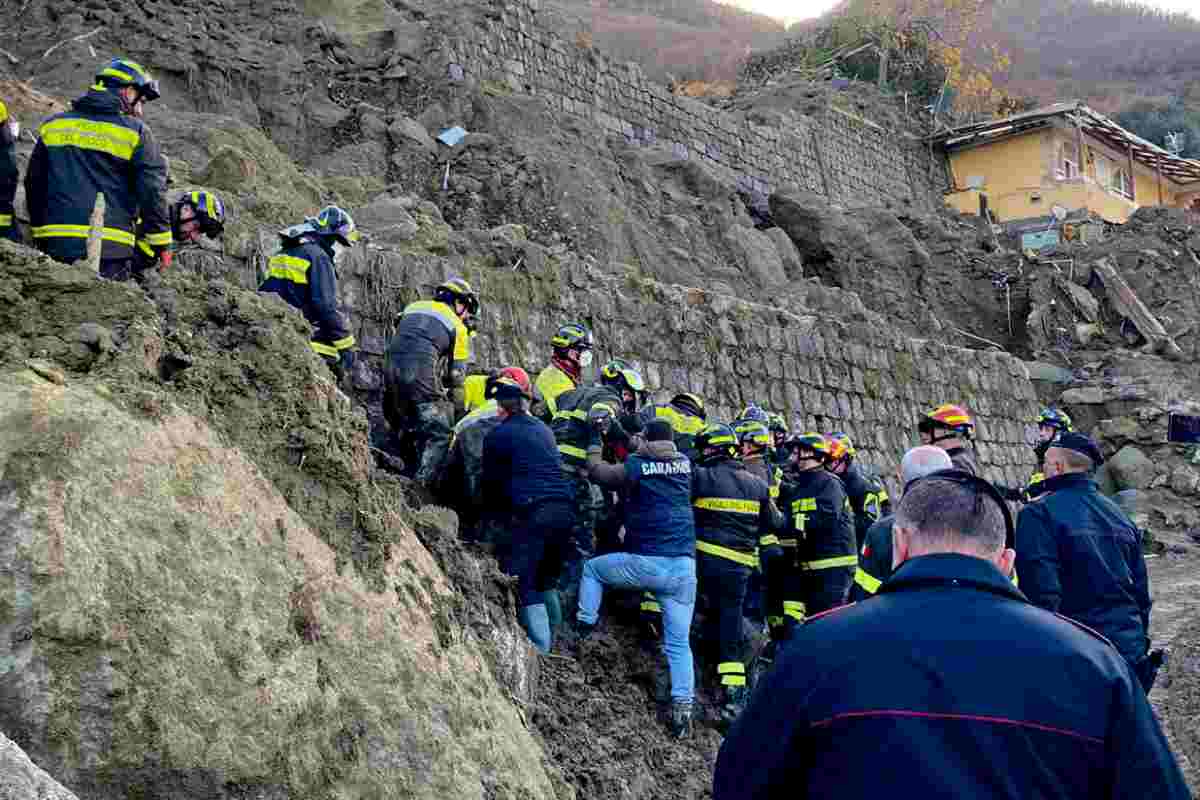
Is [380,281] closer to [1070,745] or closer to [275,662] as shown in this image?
[275,662]

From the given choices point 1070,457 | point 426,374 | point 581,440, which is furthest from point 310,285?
point 1070,457

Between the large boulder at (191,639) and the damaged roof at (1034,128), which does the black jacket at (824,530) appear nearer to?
the large boulder at (191,639)

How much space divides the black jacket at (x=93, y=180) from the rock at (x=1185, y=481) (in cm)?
1632

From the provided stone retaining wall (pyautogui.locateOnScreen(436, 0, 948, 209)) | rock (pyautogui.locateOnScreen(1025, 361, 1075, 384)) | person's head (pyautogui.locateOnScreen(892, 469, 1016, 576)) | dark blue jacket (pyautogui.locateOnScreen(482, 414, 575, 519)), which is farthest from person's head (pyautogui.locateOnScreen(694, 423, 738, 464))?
Answer: rock (pyautogui.locateOnScreen(1025, 361, 1075, 384))

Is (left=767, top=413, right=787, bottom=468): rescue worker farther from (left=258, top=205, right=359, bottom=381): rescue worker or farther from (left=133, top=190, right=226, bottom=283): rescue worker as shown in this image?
(left=133, top=190, right=226, bottom=283): rescue worker

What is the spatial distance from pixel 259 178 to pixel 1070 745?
9.34 meters

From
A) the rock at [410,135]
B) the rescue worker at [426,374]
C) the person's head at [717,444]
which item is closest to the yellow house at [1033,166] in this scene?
the rock at [410,135]

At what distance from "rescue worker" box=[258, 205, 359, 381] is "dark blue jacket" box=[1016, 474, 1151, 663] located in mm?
4030

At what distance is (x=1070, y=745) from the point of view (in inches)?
92.2

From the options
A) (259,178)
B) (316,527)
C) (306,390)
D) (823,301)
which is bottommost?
(823,301)

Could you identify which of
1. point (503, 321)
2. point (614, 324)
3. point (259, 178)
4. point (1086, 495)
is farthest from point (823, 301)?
point (1086, 495)

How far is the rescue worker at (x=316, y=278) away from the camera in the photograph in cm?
695

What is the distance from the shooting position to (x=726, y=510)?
7.56 metres

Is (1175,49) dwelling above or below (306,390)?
above
